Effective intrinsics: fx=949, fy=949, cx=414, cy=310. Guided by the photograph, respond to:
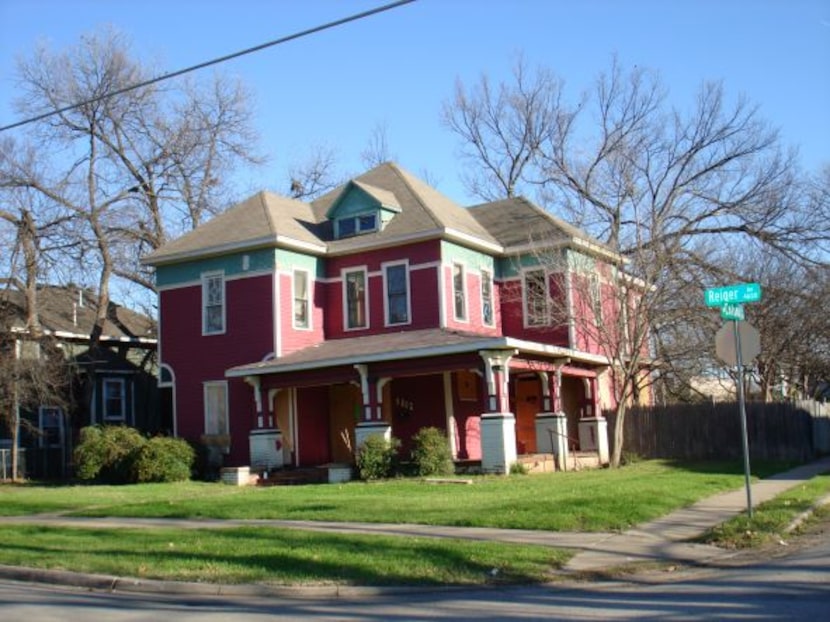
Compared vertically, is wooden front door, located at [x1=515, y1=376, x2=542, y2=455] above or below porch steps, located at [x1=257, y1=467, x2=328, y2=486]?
above

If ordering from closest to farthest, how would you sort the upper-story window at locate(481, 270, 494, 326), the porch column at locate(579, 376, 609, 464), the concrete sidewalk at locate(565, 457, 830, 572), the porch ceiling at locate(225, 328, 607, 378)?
1. the concrete sidewalk at locate(565, 457, 830, 572)
2. the porch ceiling at locate(225, 328, 607, 378)
3. the porch column at locate(579, 376, 609, 464)
4. the upper-story window at locate(481, 270, 494, 326)

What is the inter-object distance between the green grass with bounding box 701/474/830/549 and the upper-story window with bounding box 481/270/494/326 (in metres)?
13.8

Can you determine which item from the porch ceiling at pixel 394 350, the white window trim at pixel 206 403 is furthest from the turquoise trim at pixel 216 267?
the white window trim at pixel 206 403

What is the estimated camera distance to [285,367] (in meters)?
26.1

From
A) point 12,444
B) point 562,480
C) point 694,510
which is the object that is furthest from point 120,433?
point 694,510

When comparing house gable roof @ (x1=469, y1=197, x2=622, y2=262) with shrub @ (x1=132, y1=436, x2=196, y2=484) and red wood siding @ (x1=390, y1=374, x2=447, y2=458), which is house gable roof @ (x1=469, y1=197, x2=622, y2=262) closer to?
red wood siding @ (x1=390, y1=374, x2=447, y2=458)

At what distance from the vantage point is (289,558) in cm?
1134

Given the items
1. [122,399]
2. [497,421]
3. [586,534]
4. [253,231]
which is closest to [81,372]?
[122,399]

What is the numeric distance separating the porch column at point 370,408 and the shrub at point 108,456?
240 inches

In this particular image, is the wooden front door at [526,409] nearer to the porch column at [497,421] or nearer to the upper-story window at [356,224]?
the porch column at [497,421]

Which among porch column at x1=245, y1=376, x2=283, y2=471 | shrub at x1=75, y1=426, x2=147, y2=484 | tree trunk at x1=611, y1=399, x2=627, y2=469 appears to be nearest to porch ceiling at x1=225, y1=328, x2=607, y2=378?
porch column at x1=245, y1=376, x2=283, y2=471

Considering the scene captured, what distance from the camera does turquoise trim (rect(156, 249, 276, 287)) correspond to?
2834 centimetres

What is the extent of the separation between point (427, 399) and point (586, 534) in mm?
14793

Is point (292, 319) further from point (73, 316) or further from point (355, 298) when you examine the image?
point (73, 316)
